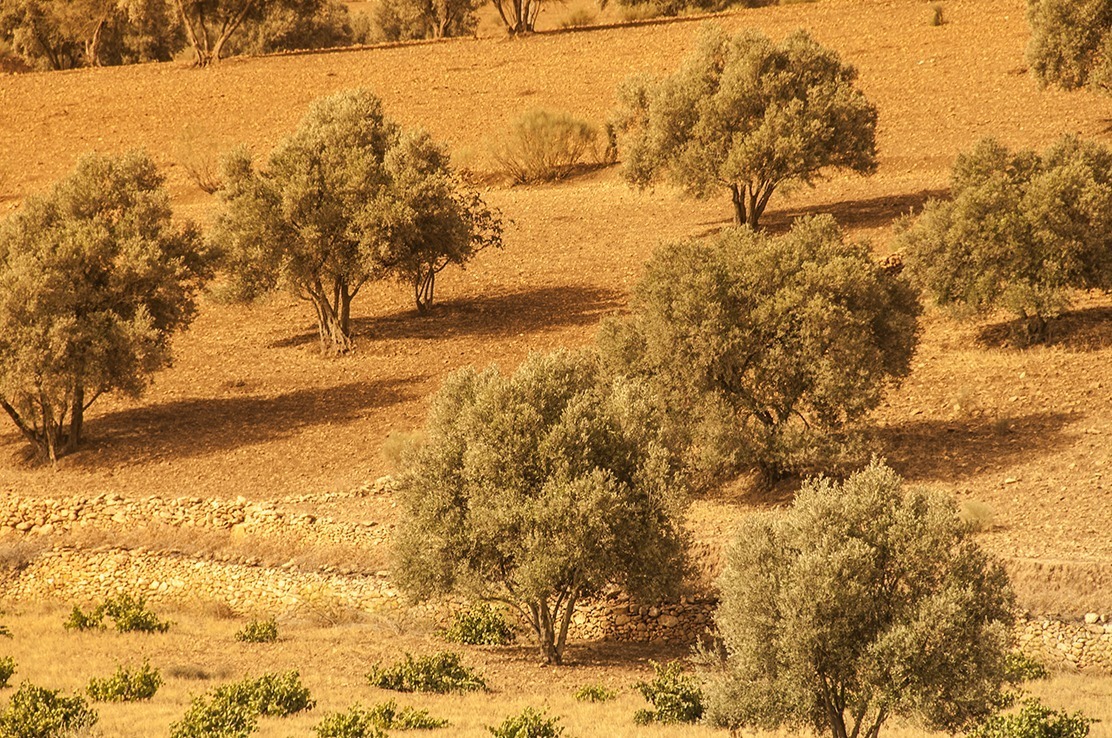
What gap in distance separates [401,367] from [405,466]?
10103mm

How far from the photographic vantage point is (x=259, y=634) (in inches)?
850

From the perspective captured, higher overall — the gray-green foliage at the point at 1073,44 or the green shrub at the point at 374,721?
the gray-green foliage at the point at 1073,44

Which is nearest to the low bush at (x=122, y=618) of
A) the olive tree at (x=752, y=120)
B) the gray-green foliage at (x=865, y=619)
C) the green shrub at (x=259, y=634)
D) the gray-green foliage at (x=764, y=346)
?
the green shrub at (x=259, y=634)

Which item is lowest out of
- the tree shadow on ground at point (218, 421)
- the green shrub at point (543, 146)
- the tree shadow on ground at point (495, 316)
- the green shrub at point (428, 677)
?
A: the green shrub at point (428, 677)

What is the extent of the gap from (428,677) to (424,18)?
2306 inches

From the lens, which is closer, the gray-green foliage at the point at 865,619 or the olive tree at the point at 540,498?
the gray-green foliage at the point at 865,619

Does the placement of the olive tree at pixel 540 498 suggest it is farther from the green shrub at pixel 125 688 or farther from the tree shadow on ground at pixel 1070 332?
the tree shadow on ground at pixel 1070 332

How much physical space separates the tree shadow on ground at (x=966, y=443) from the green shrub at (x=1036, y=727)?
8.38 meters

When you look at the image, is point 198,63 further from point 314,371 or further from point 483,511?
point 483,511

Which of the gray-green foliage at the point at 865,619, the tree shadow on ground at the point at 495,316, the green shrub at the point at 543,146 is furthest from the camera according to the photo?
the green shrub at the point at 543,146

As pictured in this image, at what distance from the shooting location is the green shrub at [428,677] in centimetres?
1919

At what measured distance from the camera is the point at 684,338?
23969 mm

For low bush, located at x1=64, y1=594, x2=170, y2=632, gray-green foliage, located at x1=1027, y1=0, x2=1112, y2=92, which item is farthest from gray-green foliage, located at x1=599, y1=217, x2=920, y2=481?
gray-green foliage, located at x1=1027, y1=0, x2=1112, y2=92

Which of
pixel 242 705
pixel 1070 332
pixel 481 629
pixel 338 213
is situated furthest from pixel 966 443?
pixel 338 213
